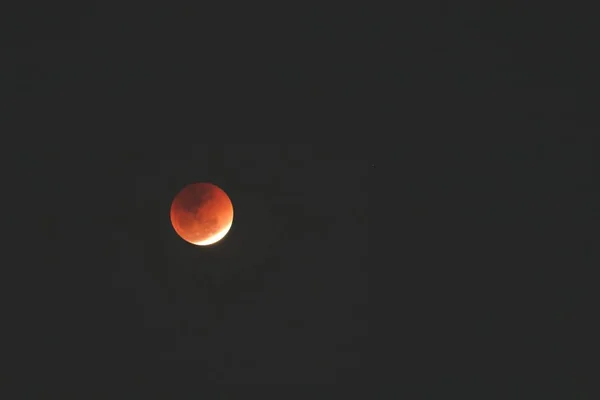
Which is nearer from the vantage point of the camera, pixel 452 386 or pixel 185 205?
pixel 185 205

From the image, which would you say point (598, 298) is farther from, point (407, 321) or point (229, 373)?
point (229, 373)

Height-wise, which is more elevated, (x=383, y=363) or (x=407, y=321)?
(x=407, y=321)

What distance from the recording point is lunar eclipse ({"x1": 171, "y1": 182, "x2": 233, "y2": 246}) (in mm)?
2879

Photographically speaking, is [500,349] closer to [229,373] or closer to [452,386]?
[452,386]

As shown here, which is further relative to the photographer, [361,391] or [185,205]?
[361,391]

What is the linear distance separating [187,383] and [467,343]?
2052mm

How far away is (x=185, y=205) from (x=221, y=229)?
30 cm

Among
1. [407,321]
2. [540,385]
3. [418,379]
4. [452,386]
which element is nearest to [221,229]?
[407,321]

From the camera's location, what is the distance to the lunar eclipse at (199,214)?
2879 millimetres

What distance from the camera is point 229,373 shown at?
126 inches

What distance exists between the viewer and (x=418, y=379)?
3.16 metres

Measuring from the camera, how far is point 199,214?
9.45ft

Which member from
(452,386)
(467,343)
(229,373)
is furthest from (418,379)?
(229,373)

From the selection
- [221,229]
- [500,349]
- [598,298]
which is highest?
[221,229]
